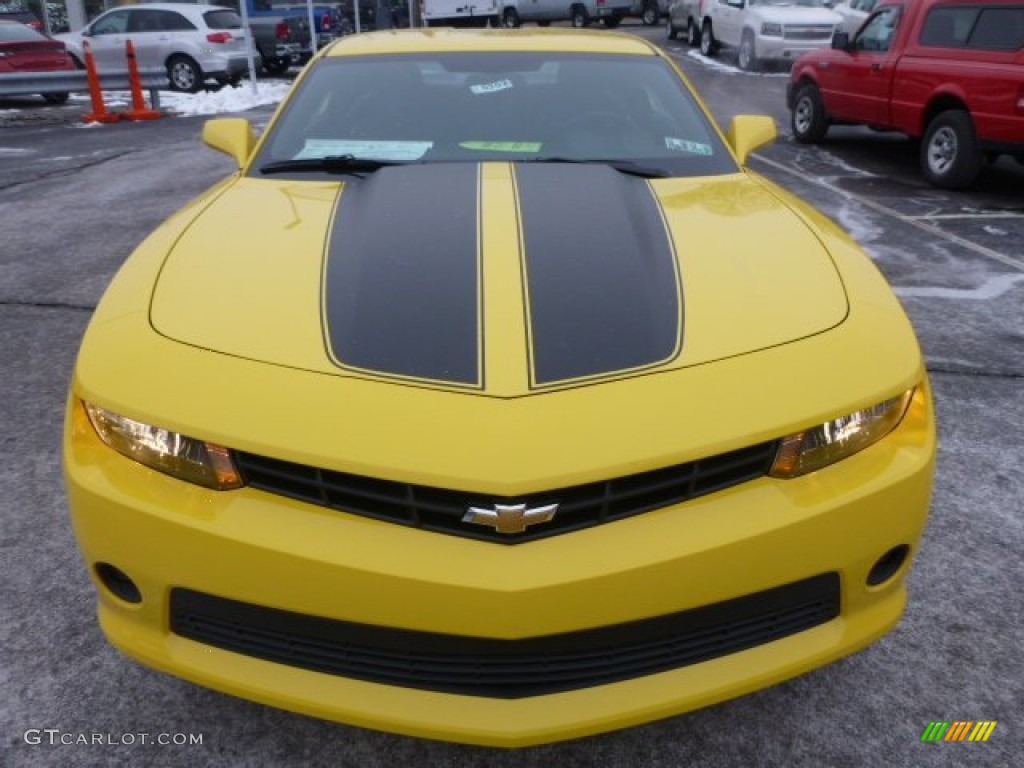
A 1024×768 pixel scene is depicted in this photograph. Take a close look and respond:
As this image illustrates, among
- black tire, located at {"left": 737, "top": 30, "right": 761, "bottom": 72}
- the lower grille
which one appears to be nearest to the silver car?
black tire, located at {"left": 737, "top": 30, "right": 761, "bottom": 72}

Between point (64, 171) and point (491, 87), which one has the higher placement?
point (491, 87)

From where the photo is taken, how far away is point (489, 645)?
1652 millimetres

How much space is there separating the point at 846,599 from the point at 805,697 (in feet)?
1.56

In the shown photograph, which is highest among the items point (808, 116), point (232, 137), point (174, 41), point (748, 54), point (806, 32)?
point (232, 137)

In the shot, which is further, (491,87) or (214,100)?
(214,100)

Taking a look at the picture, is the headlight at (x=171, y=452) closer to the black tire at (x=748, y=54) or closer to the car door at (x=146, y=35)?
the car door at (x=146, y=35)

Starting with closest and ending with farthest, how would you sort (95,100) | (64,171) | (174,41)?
(64,171) < (95,100) < (174,41)

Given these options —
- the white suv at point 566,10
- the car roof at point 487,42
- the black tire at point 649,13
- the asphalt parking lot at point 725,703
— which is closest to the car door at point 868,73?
the asphalt parking lot at point 725,703

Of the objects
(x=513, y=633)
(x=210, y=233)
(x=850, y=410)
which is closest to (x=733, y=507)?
(x=850, y=410)

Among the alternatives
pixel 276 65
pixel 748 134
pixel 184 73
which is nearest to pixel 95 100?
pixel 184 73

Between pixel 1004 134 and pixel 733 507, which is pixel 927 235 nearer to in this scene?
pixel 1004 134

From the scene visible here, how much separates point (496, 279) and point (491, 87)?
4.78 ft

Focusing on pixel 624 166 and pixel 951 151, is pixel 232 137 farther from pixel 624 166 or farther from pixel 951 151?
pixel 951 151
